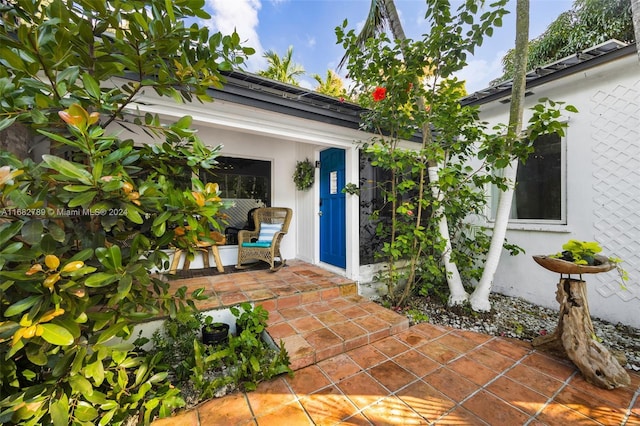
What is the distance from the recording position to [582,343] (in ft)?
6.62

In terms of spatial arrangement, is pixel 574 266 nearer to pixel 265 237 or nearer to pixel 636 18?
pixel 636 18

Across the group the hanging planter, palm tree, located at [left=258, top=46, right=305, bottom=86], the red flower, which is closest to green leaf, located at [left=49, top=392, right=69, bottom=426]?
the red flower

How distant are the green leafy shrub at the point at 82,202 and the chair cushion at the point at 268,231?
269cm

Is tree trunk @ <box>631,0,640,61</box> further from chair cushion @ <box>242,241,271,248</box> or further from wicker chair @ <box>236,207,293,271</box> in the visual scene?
chair cushion @ <box>242,241,271,248</box>

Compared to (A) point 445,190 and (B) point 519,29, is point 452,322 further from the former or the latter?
(B) point 519,29

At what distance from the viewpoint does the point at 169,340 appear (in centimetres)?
224

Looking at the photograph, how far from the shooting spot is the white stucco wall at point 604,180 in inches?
113

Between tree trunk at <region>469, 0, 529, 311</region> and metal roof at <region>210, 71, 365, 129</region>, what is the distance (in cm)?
173

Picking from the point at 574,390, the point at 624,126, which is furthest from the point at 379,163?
the point at 624,126

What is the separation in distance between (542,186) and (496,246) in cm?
135

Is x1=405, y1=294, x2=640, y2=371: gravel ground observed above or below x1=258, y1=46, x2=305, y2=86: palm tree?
below

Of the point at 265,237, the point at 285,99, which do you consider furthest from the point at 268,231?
the point at 285,99

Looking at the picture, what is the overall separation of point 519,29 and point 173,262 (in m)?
5.23

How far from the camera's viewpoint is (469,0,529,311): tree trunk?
2.80 meters
